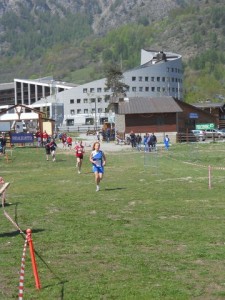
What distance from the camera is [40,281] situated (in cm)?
872

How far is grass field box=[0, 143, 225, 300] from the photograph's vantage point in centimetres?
843

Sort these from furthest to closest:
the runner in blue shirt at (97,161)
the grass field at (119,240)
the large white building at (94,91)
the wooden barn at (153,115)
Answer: the large white building at (94,91) → the wooden barn at (153,115) → the runner in blue shirt at (97,161) → the grass field at (119,240)

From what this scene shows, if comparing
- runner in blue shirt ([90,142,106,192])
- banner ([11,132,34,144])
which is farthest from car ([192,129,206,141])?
runner in blue shirt ([90,142,106,192])

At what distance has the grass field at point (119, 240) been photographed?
8430mm

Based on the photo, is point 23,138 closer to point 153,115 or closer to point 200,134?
point 153,115

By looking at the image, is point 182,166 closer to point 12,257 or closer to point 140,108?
point 12,257

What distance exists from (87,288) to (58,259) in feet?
5.98

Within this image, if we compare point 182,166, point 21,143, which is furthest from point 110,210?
point 21,143

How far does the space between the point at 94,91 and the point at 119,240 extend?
5778 inches

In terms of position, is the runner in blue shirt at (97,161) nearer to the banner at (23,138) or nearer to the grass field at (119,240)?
the grass field at (119,240)

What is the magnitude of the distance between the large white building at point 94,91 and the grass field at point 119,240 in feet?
369

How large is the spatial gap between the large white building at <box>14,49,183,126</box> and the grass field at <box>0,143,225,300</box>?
11257 cm

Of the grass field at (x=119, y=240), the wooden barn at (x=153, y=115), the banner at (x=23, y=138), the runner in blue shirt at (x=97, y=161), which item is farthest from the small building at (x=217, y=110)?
the runner in blue shirt at (x=97, y=161)

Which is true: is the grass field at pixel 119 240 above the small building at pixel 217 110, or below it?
below
